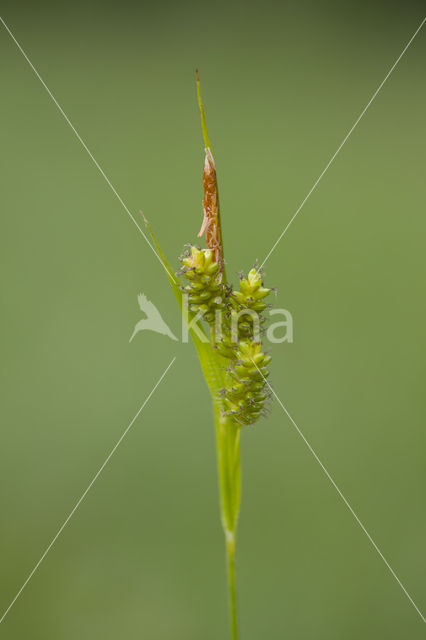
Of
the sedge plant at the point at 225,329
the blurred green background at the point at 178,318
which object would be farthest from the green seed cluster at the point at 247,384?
the blurred green background at the point at 178,318

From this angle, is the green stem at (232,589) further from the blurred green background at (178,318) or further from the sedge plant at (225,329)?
the blurred green background at (178,318)

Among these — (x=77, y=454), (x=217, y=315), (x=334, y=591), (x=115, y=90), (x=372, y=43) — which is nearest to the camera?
(x=217, y=315)

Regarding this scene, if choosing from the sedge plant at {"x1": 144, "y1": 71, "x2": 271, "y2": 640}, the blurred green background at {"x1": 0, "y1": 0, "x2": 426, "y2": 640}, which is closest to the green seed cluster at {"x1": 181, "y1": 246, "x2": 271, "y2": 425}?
the sedge plant at {"x1": 144, "y1": 71, "x2": 271, "y2": 640}

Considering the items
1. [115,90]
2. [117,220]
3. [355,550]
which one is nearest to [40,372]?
[117,220]

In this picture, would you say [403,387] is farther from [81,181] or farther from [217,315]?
[81,181]

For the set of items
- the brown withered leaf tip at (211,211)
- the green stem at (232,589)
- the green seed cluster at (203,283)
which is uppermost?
the brown withered leaf tip at (211,211)

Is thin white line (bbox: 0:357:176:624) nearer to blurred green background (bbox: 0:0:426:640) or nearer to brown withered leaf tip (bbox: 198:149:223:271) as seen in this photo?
Answer: blurred green background (bbox: 0:0:426:640)

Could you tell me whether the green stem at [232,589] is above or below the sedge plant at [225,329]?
below
